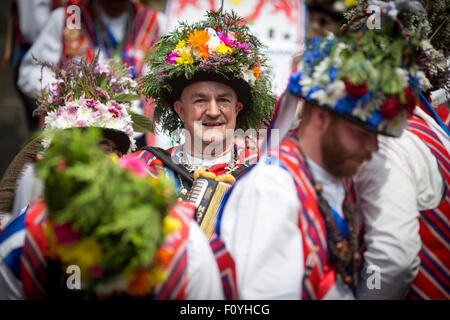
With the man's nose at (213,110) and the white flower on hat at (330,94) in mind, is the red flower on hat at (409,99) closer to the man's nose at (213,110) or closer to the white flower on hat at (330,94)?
the white flower on hat at (330,94)

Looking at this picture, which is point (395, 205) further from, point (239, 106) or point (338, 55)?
point (239, 106)

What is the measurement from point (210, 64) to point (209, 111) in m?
0.32

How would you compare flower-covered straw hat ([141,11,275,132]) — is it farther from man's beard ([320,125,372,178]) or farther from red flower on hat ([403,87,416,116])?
red flower on hat ([403,87,416,116])

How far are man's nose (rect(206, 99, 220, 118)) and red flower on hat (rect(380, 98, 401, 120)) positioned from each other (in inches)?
60.9

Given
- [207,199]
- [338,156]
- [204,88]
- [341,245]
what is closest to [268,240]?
[341,245]

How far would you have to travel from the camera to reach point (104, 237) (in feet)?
6.00

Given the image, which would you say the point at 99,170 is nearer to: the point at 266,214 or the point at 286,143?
the point at 266,214

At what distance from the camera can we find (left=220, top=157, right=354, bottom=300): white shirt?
211 cm

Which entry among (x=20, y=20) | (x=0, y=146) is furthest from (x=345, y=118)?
(x=0, y=146)

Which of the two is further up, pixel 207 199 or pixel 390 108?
pixel 390 108

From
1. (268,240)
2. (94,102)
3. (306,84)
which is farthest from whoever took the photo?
(94,102)

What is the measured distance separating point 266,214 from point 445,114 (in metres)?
2.39

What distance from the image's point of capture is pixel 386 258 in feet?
7.75
